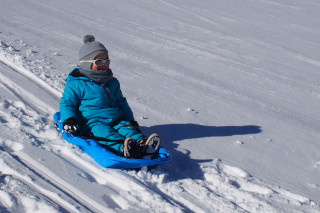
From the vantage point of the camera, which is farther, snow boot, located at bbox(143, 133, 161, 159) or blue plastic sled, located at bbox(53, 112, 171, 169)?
snow boot, located at bbox(143, 133, 161, 159)

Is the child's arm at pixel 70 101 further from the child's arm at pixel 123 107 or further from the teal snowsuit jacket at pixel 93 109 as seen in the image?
the child's arm at pixel 123 107

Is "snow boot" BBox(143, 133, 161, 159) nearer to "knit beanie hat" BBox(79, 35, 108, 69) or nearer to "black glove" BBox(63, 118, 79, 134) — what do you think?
"black glove" BBox(63, 118, 79, 134)

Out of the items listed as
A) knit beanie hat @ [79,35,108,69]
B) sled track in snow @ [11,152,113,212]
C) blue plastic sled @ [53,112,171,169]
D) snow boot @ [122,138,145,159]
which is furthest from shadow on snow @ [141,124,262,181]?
knit beanie hat @ [79,35,108,69]

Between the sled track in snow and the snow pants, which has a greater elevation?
the snow pants

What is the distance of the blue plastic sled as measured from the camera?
2865 millimetres

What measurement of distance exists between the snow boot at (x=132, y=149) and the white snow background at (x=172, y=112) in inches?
5.6

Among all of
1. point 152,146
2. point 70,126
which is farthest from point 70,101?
point 152,146

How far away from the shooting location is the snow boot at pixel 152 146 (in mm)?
3021

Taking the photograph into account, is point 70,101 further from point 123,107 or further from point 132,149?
point 132,149

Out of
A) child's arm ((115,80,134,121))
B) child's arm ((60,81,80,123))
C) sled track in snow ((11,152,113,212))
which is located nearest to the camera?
sled track in snow ((11,152,113,212))

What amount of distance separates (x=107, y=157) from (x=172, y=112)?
169 centimetres

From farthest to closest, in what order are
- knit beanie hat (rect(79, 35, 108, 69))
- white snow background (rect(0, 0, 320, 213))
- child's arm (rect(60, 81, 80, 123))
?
knit beanie hat (rect(79, 35, 108, 69)) → child's arm (rect(60, 81, 80, 123)) → white snow background (rect(0, 0, 320, 213))

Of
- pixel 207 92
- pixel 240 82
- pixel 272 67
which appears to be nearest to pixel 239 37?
pixel 272 67

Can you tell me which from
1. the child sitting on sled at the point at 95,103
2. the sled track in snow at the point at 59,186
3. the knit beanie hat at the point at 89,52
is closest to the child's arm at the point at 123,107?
the child sitting on sled at the point at 95,103
